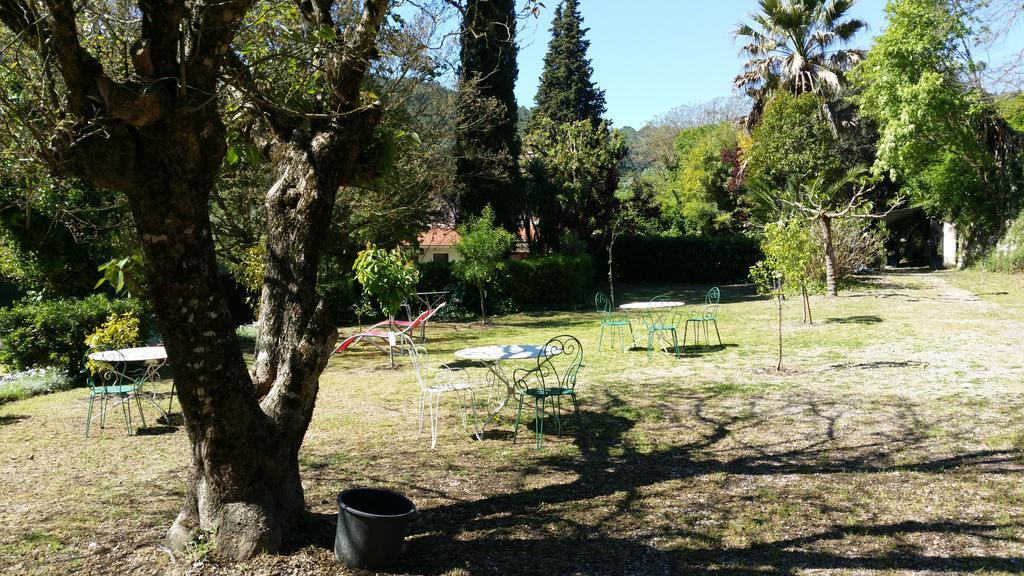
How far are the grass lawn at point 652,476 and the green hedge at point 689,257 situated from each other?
17927 mm

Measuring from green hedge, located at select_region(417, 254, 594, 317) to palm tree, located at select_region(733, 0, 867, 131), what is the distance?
15163 millimetres

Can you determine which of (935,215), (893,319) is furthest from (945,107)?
(893,319)

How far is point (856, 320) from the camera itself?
13.4m

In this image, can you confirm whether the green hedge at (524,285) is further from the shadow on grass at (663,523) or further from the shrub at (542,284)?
the shadow on grass at (663,523)

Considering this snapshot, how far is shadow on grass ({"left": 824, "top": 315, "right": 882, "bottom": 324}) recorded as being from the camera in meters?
13.1

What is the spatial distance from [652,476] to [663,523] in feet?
3.01

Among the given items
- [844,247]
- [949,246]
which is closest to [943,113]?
[949,246]

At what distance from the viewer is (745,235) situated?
2783 centimetres

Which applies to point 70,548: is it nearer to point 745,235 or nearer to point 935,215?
point 745,235

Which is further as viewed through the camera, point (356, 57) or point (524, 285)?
point (524, 285)

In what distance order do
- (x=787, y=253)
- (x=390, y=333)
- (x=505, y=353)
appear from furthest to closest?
(x=787, y=253)
(x=390, y=333)
(x=505, y=353)

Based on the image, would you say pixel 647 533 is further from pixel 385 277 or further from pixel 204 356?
pixel 385 277

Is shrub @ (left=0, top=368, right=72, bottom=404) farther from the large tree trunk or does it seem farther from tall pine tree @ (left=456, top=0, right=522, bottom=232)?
tall pine tree @ (left=456, top=0, right=522, bottom=232)

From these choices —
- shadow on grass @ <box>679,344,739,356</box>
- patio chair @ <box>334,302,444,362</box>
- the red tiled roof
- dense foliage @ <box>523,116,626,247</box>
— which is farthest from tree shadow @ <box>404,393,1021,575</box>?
the red tiled roof
